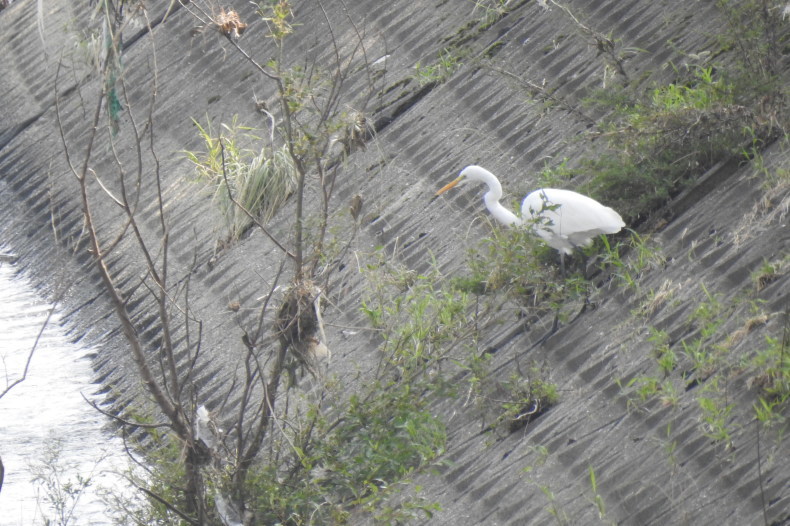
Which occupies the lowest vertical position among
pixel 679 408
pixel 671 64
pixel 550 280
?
pixel 679 408

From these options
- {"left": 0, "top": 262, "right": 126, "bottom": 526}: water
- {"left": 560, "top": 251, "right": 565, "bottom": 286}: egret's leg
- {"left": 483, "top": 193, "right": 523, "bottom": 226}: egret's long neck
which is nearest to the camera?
{"left": 560, "top": 251, "right": 565, "bottom": 286}: egret's leg

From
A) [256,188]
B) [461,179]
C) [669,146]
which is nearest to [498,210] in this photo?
[461,179]

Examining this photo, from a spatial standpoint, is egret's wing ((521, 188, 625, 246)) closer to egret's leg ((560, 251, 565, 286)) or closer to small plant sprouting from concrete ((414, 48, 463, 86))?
egret's leg ((560, 251, 565, 286))

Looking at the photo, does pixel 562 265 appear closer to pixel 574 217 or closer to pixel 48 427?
pixel 574 217

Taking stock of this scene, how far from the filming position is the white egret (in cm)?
520

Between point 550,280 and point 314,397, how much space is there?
4.22ft

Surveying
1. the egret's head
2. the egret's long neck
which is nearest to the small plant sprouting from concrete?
the egret's head

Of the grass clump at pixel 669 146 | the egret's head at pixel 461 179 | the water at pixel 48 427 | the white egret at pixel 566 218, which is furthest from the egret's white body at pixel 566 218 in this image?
the water at pixel 48 427

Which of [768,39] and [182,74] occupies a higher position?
[182,74]

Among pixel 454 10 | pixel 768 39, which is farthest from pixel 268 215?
pixel 768 39

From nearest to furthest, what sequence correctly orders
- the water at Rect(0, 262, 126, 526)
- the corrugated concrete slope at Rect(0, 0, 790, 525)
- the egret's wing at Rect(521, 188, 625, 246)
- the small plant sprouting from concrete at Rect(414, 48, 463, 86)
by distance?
1. the corrugated concrete slope at Rect(0, 0, 790, 525)
2. the egret's wing at Rect(521, 188, 625, 246)
3. the water at Rect(0, 262, 126, 526)
4. the small plant sprouting from concrete at Rect(414, 48, 463, 86)

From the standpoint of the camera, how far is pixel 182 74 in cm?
962

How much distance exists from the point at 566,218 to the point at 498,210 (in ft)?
2.12

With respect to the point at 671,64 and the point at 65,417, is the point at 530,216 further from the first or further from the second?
the point at 65,417
